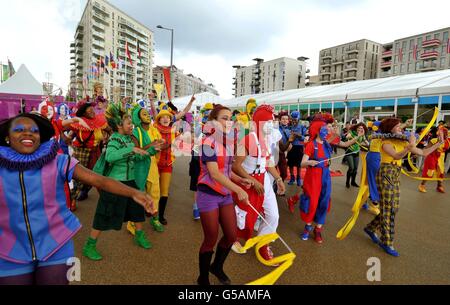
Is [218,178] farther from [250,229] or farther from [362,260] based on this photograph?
[362,260]

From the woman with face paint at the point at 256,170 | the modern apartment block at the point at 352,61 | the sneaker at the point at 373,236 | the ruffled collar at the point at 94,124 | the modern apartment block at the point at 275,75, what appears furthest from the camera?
the modern apartment block at the point at 275,75

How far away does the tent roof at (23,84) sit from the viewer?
15.9 metres

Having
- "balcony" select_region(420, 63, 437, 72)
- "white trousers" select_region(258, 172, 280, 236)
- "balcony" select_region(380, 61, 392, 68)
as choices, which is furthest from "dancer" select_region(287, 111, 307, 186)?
"balcony" select_region(380, 61, 392, 68)

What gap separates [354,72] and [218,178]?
309 feet

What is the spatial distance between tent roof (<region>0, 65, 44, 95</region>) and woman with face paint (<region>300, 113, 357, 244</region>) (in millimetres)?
18142

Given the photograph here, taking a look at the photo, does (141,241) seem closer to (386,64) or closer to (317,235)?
(317,235)

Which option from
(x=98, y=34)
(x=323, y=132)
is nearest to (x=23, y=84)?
(x=323, y=132)

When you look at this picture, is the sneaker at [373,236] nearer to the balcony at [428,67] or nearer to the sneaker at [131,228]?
the sneaker at [131,228]

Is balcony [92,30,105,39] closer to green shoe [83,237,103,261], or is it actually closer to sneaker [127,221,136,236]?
sneaker [127,221,136,236]

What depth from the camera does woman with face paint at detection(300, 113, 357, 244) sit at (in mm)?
3812

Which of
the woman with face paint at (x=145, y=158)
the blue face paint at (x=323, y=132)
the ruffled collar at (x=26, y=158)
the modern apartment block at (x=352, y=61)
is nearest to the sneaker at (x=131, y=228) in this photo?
the woman with face paint at (x=145, y=158)

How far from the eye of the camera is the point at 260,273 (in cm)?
301

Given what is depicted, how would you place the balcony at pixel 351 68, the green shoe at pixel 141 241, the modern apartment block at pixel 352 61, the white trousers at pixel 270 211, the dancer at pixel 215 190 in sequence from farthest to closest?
the balcony at pixel 351 68, the modern apartment block at pixel 352 61, the green shoe at pixel 141 241, the white trousers at pixel 270 211, the dancer at pixel 215 190

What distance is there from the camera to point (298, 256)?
342cm
